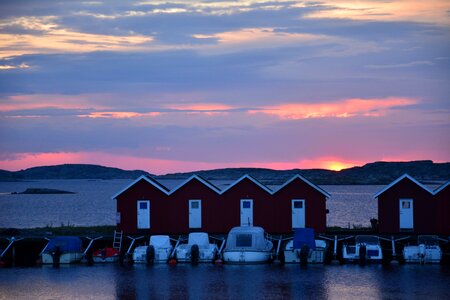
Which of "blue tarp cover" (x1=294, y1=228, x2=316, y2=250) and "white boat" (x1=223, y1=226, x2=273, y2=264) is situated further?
"blue tarp cover" (x1=294, y1=228, x2=316, y2=250)

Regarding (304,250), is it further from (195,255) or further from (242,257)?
(195,255)

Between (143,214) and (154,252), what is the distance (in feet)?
19.2

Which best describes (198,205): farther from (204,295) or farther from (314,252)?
(204,295)

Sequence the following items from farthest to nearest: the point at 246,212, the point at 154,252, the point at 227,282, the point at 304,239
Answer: the point at 246,212 < the point at 154,252 < the point at 304,239 < the point at 227,282

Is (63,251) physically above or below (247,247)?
below

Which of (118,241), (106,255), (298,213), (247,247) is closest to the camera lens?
(247,247)

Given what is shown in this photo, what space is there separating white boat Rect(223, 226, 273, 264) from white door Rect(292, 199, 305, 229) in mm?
5037

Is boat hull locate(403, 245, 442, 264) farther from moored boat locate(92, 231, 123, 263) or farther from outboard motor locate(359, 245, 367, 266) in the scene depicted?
moored boat locate(92, 231, 123, 263)

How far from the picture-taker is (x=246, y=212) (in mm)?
54031

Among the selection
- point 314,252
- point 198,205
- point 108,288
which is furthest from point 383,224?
point 108,288

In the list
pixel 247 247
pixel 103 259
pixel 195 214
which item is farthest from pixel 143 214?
pixel 247 247

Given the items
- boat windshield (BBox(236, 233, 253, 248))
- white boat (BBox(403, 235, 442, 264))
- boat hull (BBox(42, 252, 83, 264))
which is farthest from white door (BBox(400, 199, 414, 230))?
boat hull (BBox(42, 252, 83, 264))

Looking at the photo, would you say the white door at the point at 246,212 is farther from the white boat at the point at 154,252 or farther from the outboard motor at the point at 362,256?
the outboard motor at the point at 362,256

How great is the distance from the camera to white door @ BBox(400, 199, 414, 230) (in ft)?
173
